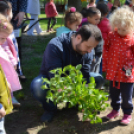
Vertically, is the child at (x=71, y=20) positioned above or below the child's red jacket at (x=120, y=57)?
above

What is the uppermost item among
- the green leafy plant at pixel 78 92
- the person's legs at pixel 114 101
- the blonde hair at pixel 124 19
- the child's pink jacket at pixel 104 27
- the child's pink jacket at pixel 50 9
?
the child's pink jacket at pixel 50 9

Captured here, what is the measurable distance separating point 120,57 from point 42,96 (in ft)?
3.31

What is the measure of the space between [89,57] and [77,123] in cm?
83

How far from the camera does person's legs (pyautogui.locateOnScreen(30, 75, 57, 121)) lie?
7.79 ft

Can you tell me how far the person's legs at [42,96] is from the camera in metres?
Answer: 2.38

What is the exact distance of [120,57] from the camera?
2326 millimetres

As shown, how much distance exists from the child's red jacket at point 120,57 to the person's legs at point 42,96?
2.60 ft

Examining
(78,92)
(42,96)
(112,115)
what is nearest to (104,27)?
(112,115)

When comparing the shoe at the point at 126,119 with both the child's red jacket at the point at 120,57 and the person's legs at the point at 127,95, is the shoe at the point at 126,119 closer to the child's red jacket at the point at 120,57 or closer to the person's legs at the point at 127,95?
the person's legs at the point at 127,95

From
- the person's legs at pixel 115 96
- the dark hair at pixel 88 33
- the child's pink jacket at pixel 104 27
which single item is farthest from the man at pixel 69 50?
the child's pink jacket at pixel 104 27

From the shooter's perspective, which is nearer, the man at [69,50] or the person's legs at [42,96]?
the man at [69,50]

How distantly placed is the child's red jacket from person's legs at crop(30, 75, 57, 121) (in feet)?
2.60

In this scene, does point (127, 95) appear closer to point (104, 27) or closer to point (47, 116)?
point (47, 116)

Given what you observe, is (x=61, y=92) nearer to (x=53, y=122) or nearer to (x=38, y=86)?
(x=38, y=86)
